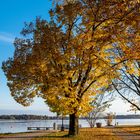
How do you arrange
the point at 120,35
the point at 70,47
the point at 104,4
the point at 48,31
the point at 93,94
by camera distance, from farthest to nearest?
1. the point at 93,94
2. the point at 48,31
3. the point at 70,47
4. the point at 120,35
5. the point at 104,4

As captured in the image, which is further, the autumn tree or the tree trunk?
the tree trunk

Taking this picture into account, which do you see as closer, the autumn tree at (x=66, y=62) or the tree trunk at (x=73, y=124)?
the autumn tree at (x=66, y=62)

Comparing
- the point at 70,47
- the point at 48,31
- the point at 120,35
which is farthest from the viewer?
the point at 48,31

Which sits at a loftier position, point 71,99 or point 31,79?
point 31,79

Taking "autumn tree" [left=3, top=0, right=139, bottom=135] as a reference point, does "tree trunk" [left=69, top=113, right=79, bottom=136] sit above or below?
below

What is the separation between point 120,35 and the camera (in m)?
24.3

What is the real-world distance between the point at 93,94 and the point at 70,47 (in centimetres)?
616

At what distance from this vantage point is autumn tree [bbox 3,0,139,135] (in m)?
28.5

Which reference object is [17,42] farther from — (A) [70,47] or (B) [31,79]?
(A) [70,47]

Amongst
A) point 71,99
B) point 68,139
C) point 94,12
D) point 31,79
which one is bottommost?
point 68,139

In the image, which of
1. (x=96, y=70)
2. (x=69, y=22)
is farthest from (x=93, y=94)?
(x=69, y=22)

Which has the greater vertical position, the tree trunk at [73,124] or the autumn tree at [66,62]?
the autumn tree at [66,62]

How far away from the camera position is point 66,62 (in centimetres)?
3100

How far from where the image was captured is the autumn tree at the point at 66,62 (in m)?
28.5
